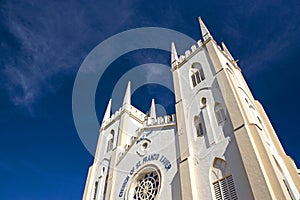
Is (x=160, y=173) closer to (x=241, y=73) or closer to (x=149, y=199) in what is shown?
(x=149, y=199)

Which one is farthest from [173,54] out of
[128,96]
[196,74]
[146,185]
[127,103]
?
[146,185]

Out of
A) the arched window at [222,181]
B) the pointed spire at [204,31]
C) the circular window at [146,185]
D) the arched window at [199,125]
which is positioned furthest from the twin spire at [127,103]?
the arched window at [222,181]

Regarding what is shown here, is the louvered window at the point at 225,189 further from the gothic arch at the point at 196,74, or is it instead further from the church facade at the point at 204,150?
the gothic arch at the point at 196,74

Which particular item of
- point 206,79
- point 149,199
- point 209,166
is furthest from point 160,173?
point 206,79

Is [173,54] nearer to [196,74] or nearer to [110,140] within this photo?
[196,74]

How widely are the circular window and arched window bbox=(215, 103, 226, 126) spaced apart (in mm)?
5561

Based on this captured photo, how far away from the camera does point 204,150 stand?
13.1m

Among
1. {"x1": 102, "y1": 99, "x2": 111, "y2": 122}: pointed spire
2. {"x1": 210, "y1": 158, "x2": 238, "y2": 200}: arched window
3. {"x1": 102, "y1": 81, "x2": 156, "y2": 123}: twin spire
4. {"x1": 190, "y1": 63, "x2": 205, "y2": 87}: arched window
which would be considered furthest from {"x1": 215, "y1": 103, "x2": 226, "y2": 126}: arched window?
{"x1": 102, "y1": 99, "x2": 111, "y2": 122}: pointed spire

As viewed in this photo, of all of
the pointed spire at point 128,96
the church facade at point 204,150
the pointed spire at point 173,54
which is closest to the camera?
the church facade at point 204,150

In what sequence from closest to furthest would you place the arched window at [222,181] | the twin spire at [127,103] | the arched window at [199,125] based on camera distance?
the arched window at [222,181], the arched window at [199,125], the twin spire at [127,103]

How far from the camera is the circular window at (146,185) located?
49.4 feet

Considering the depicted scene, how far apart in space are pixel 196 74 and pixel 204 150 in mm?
7165

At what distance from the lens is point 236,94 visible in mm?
13430

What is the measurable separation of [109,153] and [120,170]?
4882 millimetres
